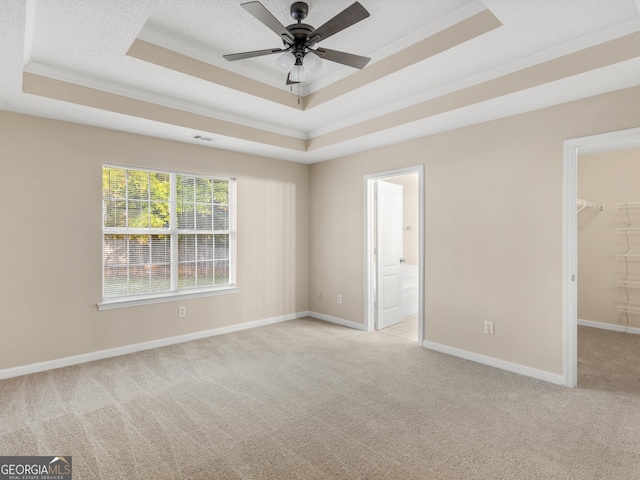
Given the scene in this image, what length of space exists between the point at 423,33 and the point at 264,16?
4.43 ft

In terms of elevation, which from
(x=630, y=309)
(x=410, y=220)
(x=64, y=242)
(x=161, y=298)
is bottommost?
(x=630, y=309)

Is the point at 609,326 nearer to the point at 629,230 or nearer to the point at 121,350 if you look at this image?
the point at 629,230

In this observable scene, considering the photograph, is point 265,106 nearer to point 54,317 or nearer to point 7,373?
point 54,317

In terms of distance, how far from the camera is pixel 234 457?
6.99 ft

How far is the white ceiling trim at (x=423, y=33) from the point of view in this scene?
7.99 feet

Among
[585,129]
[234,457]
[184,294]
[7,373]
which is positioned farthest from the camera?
[184,294]

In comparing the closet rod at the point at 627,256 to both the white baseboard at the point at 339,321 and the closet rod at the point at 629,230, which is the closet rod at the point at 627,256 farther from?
the white baseboard at the point at 339,321

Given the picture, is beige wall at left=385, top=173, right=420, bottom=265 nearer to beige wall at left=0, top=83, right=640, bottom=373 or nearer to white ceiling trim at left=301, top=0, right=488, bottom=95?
beige wall at left=0, top=83, right=640, bottom=373

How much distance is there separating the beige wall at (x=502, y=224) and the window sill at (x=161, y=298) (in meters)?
2.62

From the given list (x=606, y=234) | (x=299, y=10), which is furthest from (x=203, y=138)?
(x=606, y=234)

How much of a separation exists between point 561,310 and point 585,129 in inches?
62.1

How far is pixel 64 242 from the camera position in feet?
11.6

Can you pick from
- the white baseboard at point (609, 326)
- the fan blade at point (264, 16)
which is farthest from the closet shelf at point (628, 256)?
the fan blade at point (264, 16)

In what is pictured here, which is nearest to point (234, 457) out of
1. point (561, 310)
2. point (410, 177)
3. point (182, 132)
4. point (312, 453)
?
point (312, 453)
